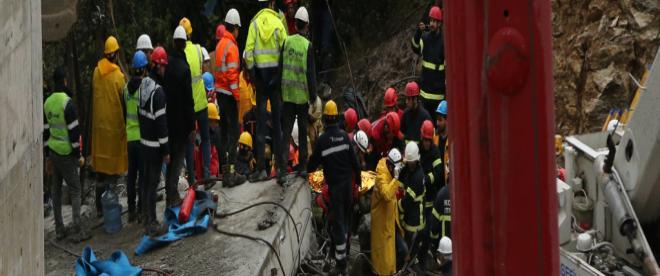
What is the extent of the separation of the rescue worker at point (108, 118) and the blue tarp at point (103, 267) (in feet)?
5.88

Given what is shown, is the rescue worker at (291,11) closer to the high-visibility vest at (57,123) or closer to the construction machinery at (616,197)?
the high-visibility vest at (57,123)

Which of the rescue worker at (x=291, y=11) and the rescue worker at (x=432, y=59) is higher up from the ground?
the rescue worker at (x=291, y=11)

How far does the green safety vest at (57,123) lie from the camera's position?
9.95m

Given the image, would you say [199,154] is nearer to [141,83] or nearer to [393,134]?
[393,134]

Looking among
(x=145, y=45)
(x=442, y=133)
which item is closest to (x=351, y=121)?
(x=442, y=133)

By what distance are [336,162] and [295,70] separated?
1.18 metres

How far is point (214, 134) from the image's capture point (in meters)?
14.0

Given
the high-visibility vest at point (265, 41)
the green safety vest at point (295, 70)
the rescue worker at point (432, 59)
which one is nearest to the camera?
the green safety vest at point (295, 70)

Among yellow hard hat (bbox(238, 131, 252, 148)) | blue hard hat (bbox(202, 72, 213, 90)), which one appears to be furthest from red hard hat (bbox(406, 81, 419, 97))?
blue hard hat (bbox(202, 72, 213, 90))

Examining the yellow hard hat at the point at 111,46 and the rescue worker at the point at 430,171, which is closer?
the yellow hard hat at the point at 111,46

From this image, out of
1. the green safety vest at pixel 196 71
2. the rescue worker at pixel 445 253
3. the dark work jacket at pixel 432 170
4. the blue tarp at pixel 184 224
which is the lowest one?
the rescue worker at pixel 445 253

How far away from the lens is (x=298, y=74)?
11.0m

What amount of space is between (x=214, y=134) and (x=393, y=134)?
9.31 feet

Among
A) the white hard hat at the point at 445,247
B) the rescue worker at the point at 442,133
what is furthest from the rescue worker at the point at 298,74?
the white hard hat at the point at 445,247
